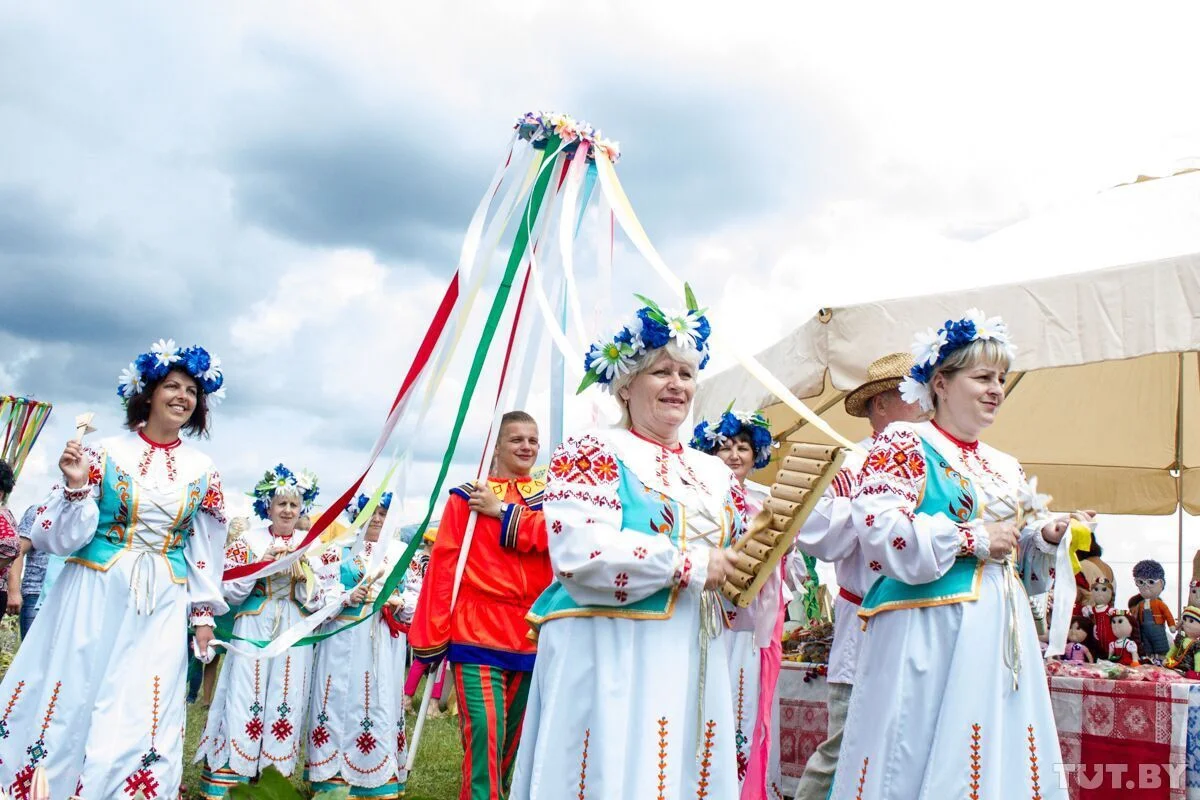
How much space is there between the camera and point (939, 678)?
3635 millimetres

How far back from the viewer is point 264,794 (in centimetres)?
243

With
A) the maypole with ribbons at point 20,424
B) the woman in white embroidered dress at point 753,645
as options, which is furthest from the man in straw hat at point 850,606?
the maypole with ribbons at point 20,424

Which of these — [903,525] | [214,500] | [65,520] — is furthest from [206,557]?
[903,525]

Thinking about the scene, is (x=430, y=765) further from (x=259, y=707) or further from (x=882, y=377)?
(x=882, y=377)

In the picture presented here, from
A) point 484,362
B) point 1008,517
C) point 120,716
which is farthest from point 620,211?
point 120,716

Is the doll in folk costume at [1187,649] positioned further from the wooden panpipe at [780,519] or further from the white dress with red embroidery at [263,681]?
the white dress with red embroidery at [263,681]

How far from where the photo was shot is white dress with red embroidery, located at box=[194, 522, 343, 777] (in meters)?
7.27

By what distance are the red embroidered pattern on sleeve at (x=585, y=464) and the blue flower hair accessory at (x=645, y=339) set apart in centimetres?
29

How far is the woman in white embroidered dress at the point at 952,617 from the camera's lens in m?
3.56

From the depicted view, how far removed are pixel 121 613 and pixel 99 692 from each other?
1.12 feet

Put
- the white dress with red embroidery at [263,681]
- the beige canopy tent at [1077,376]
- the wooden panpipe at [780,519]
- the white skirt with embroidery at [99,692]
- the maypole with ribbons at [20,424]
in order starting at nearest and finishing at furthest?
the wooden panpipe at [780,519] → the white skirt with embroidery at [99,692] → the beige canopy tent at [1077,376] → the white dress with red embroidery at [263,681] → the maypole with ribbons at [20,424]

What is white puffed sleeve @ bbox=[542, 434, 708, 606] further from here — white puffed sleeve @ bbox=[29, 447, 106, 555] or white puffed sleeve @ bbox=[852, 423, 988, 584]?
white puffed sleeve @ bbox=[29, 447, 106, 555]

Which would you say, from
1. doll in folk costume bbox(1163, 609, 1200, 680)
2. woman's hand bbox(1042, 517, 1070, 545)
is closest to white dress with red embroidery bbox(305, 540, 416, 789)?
woman's hand bbox(1042, 517, 1070, 545)

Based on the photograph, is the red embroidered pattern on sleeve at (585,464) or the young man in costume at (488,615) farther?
the young man in costume at (488,615)
